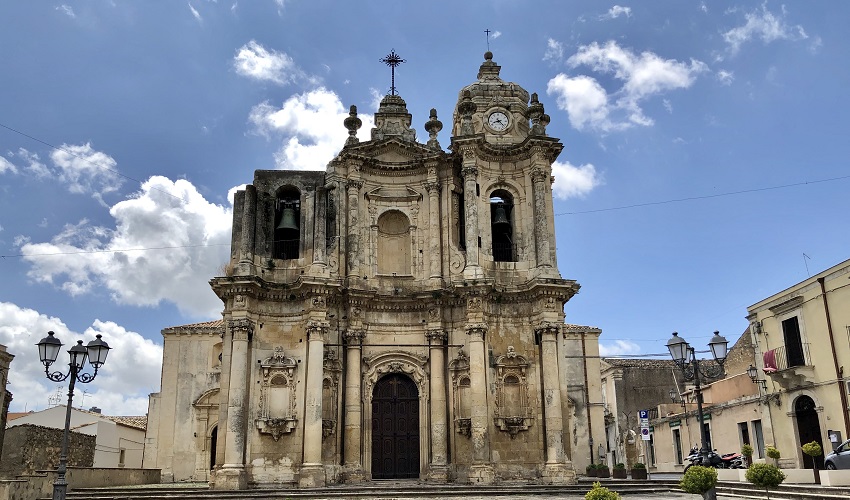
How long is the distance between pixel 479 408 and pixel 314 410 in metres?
5.10

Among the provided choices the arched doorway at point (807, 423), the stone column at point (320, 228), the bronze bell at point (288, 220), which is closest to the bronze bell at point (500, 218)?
the stone column at point (320, 228)

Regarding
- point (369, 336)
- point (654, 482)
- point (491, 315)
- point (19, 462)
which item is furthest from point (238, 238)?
point (654, 482)

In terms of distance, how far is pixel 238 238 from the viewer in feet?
83.5

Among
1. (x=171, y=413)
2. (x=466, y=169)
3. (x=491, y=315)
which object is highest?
(x=466, y=169)

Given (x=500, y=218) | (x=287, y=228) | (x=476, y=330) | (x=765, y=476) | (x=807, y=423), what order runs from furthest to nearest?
1. (x=500, y=218)
2. (x=287, y=228)
3. (x=807, y=423)
4. (x=476, y=330)
5. (x=765, y=476)

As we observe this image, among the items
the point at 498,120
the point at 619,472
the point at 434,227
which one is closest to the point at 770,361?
the point at 619,472

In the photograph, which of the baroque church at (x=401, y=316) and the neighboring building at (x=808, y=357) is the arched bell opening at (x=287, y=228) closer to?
the baroque church at (x=401, y=316)

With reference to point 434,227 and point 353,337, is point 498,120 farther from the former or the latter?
Answer: point 353,337

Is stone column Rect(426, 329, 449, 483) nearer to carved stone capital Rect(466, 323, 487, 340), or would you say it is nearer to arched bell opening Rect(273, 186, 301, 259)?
carved stone capital Rect(466, 323, 487, 340)

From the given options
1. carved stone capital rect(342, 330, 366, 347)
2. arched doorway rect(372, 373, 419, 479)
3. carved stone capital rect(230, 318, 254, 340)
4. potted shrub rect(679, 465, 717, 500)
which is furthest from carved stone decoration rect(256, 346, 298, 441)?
potted shrub rect(679, 465, 717, 500)

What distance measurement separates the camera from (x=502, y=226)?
1057 inches

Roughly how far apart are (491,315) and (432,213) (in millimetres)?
4132

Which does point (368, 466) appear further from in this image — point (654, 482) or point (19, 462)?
point (19, 462)

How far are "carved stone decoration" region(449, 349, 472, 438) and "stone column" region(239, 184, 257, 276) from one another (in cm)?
741
